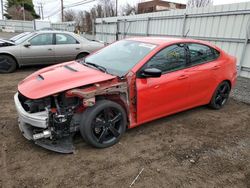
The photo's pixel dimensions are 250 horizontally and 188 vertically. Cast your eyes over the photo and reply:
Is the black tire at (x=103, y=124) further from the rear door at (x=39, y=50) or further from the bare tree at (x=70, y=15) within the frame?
the bare tree at (x=70, y=15)

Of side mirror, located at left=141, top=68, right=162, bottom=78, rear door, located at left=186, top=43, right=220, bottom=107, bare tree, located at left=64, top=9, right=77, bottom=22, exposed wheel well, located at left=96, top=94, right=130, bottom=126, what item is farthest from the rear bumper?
bare tree, located at left=64, top=9, right=77, bottom=22

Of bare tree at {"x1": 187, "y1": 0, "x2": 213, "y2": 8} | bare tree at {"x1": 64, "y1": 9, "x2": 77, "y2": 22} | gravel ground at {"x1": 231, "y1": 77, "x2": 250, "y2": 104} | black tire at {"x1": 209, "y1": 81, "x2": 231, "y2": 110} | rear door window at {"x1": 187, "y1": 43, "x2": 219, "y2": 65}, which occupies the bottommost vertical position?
gravel ground at {"x1": 231, "y1": 77, "x2": 250, "y2": 104}

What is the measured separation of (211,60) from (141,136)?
85.3 inches

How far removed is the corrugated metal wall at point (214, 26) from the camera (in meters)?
6.93

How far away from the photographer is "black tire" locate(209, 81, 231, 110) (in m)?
4.52

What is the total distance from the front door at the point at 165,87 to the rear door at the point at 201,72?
171 millimetres

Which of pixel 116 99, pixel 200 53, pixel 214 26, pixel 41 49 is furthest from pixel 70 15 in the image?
pixel 116 99

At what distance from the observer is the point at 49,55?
7641 mm

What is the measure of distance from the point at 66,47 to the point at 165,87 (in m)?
5.53

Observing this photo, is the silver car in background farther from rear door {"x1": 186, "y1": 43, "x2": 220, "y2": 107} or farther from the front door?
the front door

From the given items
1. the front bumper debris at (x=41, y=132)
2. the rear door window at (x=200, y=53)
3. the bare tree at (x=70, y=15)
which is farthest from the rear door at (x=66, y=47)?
the bare tree at (x=70, y=15)

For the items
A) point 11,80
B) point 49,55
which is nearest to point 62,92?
point 11,80

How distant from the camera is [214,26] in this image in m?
7.88

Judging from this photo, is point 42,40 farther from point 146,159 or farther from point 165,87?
point 146,159
